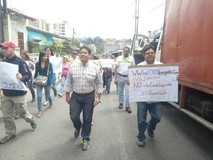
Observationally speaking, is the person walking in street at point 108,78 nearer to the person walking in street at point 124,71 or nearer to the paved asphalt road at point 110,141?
the person walking in street at point 124,71

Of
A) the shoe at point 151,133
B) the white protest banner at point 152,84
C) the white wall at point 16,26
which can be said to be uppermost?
the white wall at point 16,26

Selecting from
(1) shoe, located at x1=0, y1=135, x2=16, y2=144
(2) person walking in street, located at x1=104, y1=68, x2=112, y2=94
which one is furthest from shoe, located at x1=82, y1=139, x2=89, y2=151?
(2) person walking in street, located at x1=104, y1=68, x2=112, y2=94

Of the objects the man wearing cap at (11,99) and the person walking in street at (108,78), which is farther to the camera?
the person walking in street at (108,78)

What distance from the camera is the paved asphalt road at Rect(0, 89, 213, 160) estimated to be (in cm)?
407

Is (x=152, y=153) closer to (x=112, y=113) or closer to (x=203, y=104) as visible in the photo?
(x=203, y=104)

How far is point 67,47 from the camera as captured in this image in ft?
118

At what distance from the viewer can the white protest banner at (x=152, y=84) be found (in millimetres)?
4379

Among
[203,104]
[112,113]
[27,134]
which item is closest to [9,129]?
[27,134]

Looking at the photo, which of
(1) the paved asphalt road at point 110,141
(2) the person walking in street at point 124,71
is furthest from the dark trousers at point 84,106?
(2) the person walking in street at point 124,71

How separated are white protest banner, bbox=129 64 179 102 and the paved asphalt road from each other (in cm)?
88

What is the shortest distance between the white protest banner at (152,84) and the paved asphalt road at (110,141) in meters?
0.88

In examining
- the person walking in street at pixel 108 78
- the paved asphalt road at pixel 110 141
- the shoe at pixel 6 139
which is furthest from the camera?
the person walking in street at pixel 108 78

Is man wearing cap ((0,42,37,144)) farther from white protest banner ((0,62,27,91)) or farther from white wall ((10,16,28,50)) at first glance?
white wall ((10,16,28,50))

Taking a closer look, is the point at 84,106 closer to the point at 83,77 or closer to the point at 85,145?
the point at 83,77
